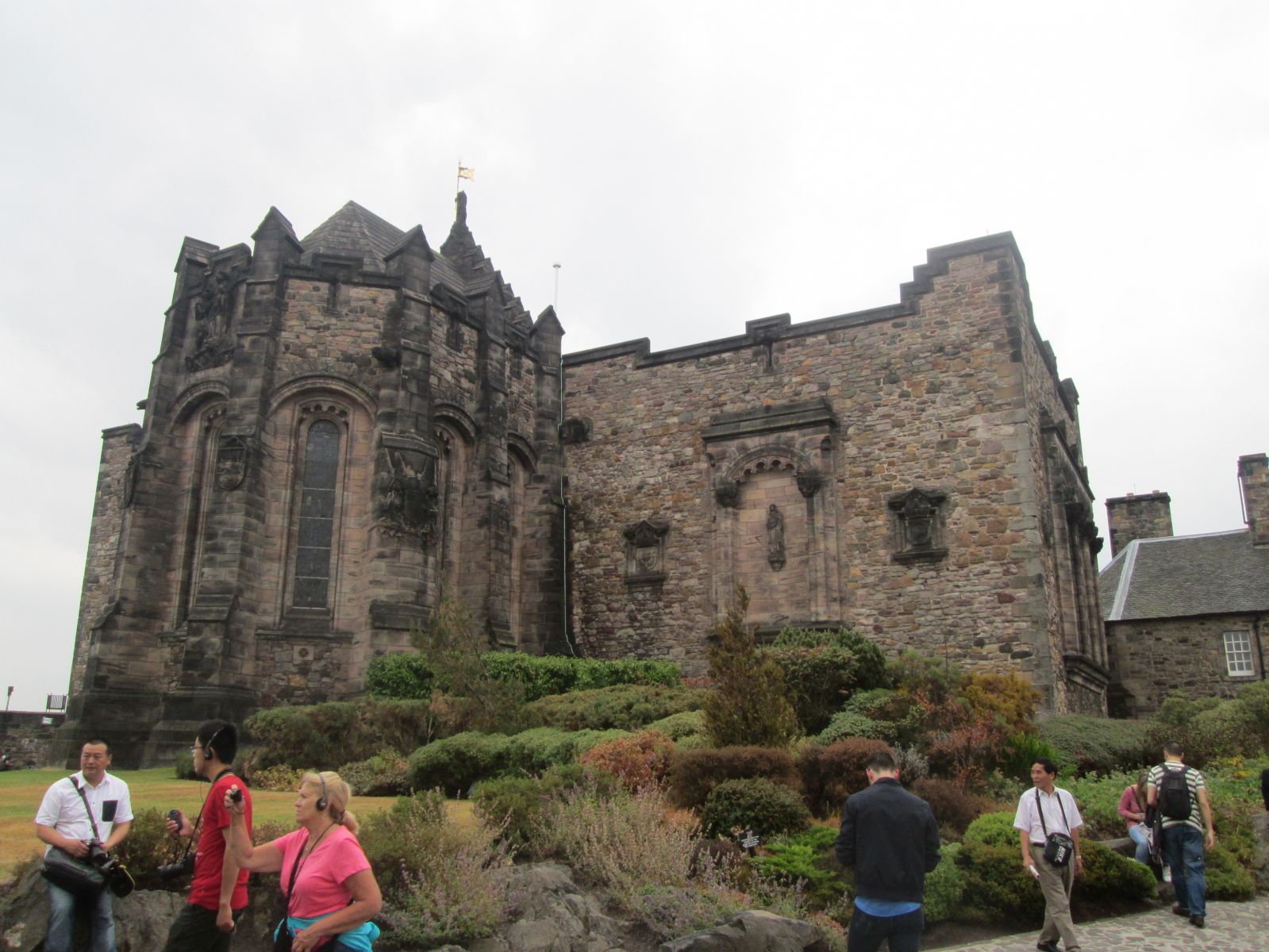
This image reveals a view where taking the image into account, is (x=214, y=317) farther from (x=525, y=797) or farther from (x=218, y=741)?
(x=218, y=741)

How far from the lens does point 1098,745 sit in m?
15.9

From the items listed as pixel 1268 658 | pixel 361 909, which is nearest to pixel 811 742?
pixel 361 909

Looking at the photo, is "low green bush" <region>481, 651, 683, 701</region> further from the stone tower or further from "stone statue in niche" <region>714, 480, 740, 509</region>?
"stone statue in niche" <region>714, 480, 740, 509</region>

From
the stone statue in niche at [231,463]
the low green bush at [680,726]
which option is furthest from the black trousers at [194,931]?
the stone statue in niche at [231,463]

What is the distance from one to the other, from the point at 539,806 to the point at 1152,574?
81.2 ft

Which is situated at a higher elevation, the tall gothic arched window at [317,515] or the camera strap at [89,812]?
the tall gothic arched window at [317,515]

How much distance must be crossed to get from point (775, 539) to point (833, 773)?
9665 millimetres

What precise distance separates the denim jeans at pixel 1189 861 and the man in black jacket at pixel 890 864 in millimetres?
4449

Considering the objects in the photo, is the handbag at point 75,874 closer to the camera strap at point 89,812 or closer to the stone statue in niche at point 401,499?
the camera strap at point 89,812

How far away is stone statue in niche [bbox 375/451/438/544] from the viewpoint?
19.1 m

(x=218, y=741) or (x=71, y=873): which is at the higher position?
(x=218, y=741)

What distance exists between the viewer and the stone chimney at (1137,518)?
33.1 metres

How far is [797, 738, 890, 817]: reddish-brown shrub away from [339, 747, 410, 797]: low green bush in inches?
228

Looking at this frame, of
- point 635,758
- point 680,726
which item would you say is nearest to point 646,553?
point 680,726
